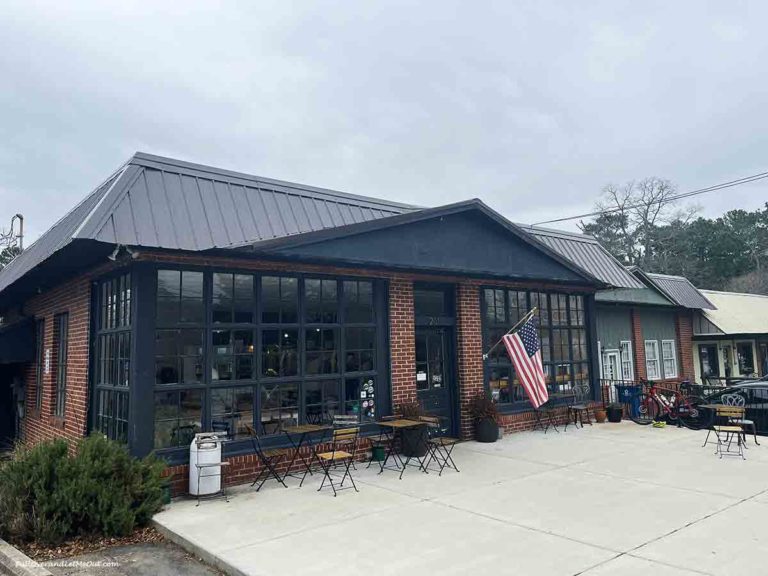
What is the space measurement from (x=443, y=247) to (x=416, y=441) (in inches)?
136

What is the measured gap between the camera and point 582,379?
1393 cm

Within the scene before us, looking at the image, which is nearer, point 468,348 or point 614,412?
point 468,348

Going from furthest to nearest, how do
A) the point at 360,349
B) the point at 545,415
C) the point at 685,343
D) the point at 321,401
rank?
1. the point at 685,343
2. the point at 545,415
3. the point at 360,349
4. the point at 321,401

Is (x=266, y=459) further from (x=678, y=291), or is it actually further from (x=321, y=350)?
(x=678, y=291)

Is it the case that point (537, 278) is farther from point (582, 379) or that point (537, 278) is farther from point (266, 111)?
point (266, 111)

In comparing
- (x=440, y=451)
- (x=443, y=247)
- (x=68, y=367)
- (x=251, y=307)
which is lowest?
(x=440, y=451)

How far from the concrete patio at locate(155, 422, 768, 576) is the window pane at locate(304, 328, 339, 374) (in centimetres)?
175

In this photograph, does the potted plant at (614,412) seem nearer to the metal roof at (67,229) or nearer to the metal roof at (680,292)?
the metal roof at (680,292)

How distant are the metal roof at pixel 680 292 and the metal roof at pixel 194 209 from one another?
14274mm

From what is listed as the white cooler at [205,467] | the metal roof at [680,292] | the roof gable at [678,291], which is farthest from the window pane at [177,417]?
the metal roof at [680,292]

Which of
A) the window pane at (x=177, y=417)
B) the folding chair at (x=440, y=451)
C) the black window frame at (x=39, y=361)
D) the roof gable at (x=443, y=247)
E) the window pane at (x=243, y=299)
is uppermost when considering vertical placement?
the roof gable at (x=443, y=247)

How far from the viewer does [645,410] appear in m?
14.6

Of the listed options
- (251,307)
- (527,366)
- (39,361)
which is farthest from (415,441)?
(39,361)

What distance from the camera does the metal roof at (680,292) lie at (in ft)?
65.3
